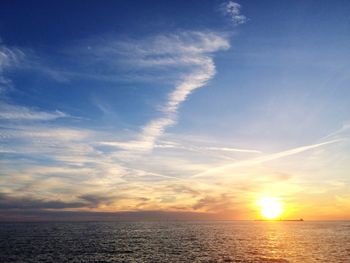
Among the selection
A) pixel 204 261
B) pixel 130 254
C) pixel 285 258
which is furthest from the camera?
pixel 130 254

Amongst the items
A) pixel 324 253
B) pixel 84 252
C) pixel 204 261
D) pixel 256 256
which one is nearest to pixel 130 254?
pixel 84 252

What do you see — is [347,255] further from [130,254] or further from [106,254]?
[106,254]

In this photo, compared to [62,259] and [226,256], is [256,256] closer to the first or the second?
[226,256]

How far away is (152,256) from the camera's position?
258 ft

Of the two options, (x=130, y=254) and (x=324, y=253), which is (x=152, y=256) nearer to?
(x=130, y=254)

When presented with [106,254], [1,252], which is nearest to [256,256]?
[106,254]

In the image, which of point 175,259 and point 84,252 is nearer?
point 175,259

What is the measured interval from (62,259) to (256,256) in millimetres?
41586

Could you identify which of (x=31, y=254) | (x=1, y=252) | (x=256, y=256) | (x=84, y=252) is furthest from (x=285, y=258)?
(x=1, y=252)

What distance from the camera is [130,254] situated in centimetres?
8200

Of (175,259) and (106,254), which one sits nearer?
(175,259)

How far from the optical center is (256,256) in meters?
80.2

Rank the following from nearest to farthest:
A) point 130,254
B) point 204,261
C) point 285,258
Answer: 1. point 204,261
2. point 285,258
3. point 130,254

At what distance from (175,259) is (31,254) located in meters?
33.1
